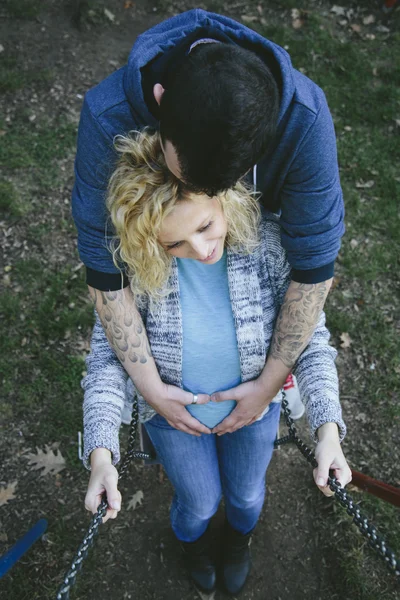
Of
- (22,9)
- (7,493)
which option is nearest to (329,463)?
(7,493)

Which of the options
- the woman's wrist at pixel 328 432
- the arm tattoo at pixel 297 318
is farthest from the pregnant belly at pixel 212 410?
the woman's wrist at pixel 328 432

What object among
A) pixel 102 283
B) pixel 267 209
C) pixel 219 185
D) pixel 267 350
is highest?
pixel 219 185

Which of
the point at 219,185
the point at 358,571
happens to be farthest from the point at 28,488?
the point at 219,185

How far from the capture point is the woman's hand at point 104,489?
1951mm

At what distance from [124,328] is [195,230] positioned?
587 millimetres

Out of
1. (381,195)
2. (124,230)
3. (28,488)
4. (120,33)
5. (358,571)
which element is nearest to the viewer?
(124,230)

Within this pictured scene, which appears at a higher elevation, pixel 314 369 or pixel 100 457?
pixel 314 369

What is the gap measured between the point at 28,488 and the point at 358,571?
1.98 metres

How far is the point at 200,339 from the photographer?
→ 2338 mm

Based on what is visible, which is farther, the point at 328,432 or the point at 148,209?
the point at 328,432

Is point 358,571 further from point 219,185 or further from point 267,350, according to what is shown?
point 219,185

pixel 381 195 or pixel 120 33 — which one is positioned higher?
pixel 120 33

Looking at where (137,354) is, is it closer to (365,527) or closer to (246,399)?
(246,399)

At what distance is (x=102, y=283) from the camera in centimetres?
233
